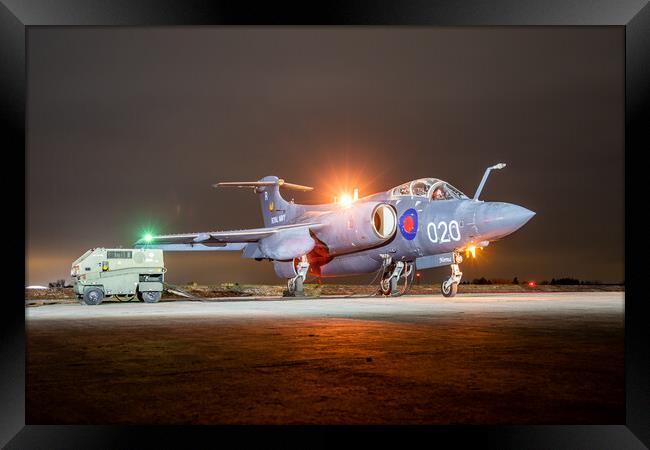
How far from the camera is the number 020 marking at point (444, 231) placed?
65.0 ft

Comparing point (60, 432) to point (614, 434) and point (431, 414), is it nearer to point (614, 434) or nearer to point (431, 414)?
point (431, 414)

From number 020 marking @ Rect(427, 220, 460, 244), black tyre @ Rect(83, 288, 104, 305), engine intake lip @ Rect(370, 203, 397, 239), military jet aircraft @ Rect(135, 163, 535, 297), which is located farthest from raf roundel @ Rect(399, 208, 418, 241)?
black tyre @ Rect(83, 288, 104, 305)

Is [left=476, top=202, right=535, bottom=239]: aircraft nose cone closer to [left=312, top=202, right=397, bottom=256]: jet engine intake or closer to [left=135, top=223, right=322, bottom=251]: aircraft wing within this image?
[left=312, top=202, right=397, bottom=256]: jet engine intake

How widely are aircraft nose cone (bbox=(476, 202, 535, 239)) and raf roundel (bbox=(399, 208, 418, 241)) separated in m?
2.67

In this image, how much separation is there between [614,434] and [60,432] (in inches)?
164

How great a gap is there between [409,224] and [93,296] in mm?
10369

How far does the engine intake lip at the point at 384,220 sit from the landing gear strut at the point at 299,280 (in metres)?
3.57

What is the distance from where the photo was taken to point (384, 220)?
22656 mm

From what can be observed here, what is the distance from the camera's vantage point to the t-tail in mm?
31520

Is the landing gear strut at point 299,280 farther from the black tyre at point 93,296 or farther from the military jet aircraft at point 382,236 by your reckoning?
the black tyre at point 93,296

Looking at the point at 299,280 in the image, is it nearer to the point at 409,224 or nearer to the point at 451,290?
the point at 409,224

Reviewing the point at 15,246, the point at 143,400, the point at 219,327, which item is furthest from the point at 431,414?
the point at 219,327

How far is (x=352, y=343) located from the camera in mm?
8891

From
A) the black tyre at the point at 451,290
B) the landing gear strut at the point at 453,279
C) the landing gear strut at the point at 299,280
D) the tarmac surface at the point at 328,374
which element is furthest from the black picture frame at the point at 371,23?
the landing gear strut at the point at 299,280
